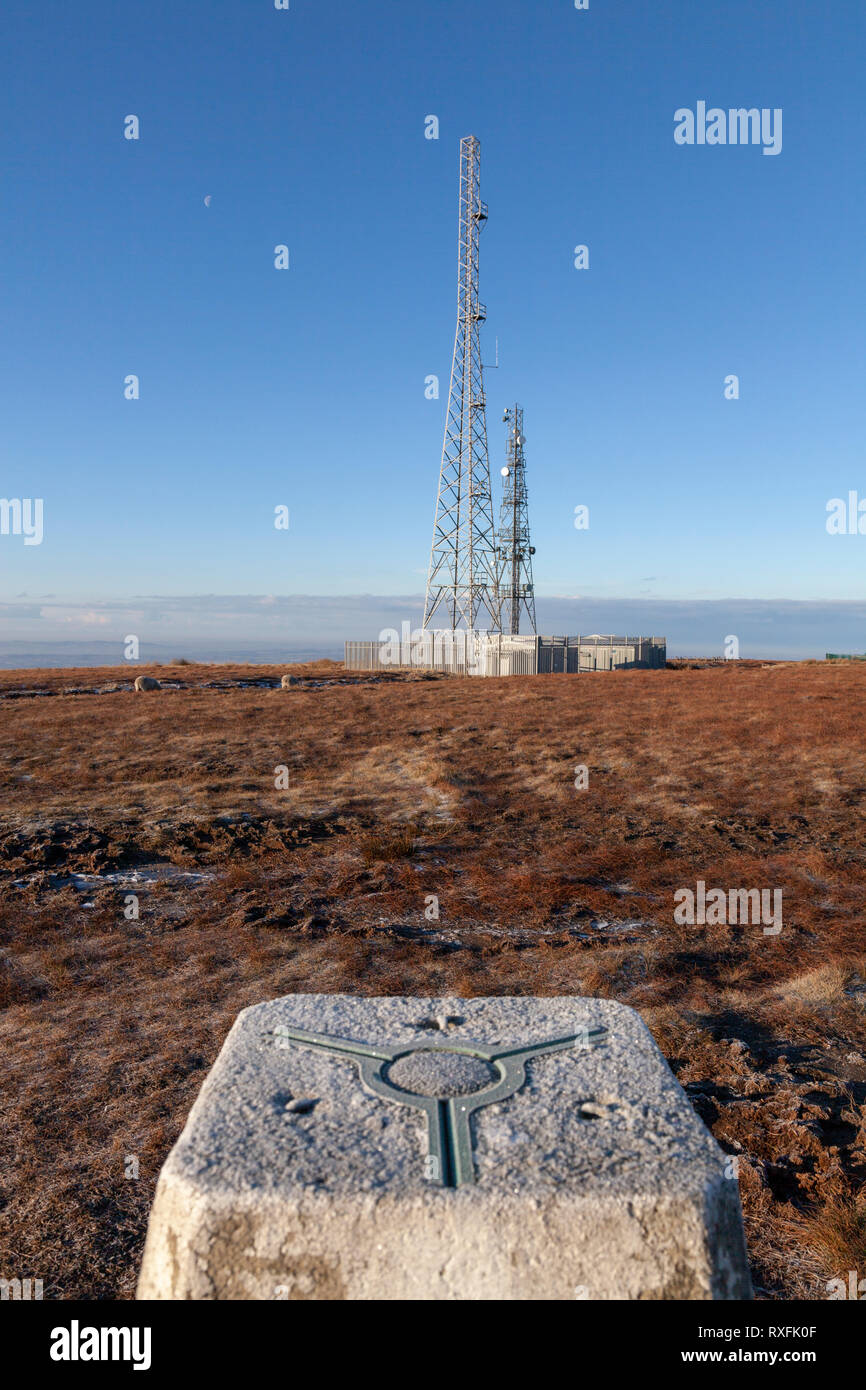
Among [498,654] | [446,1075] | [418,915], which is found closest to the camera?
[446,1075]

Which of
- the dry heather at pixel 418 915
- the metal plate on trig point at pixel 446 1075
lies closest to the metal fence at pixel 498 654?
the dry heather at pixel 418 915

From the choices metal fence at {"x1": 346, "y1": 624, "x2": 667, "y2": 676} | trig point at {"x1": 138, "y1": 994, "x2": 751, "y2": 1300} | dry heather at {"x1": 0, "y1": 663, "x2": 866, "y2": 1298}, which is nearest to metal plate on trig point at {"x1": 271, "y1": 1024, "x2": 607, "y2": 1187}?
Result: trig point at {"x1": 138, "y1": 994, "x2": 751, "y2": 1300}

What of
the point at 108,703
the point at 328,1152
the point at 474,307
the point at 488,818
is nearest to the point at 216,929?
the point at 488,818

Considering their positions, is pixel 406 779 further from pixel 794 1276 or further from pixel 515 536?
pixel 515 536

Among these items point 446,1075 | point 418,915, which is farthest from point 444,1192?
point 418,915

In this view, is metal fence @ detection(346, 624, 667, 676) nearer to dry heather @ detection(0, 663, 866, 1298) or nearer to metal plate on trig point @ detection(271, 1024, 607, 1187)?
dry heather @ detection(0, 663, 866, 1298)

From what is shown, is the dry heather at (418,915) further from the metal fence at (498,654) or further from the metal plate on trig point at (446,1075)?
the metal fence at (498,654)

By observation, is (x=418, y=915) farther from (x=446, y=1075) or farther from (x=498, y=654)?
(x=498, y=654)
